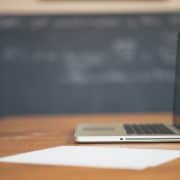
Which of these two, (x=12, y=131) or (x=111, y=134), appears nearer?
(x=111, y=134)

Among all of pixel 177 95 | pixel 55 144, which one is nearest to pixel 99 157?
pixel 55 144

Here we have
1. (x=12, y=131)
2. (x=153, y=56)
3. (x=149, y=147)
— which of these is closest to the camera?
(x=149, y=147)

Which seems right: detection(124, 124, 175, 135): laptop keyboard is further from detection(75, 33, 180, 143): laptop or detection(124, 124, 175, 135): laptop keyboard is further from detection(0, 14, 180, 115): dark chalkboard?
detection(0, 14, 180, 115): dark chalkboard

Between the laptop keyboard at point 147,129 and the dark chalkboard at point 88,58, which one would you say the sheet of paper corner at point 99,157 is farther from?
the dark chalkboard at point 88,58

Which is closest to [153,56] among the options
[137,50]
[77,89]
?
[137,50]

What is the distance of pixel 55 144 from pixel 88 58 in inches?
22.9

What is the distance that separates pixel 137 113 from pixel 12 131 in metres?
0.54

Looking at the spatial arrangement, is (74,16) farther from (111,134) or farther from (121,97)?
(111,134)

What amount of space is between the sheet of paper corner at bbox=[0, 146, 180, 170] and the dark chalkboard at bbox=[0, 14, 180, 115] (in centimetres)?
60

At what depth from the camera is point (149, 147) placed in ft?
2.99

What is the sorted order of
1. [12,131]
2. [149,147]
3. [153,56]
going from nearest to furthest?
[149,147]
[12,131]
[153,56]

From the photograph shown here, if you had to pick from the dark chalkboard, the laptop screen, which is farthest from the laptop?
the dark chalkboard

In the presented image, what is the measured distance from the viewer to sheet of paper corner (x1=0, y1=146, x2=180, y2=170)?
0.74 metres

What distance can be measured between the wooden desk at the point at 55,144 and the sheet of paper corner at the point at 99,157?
0.03 meters
